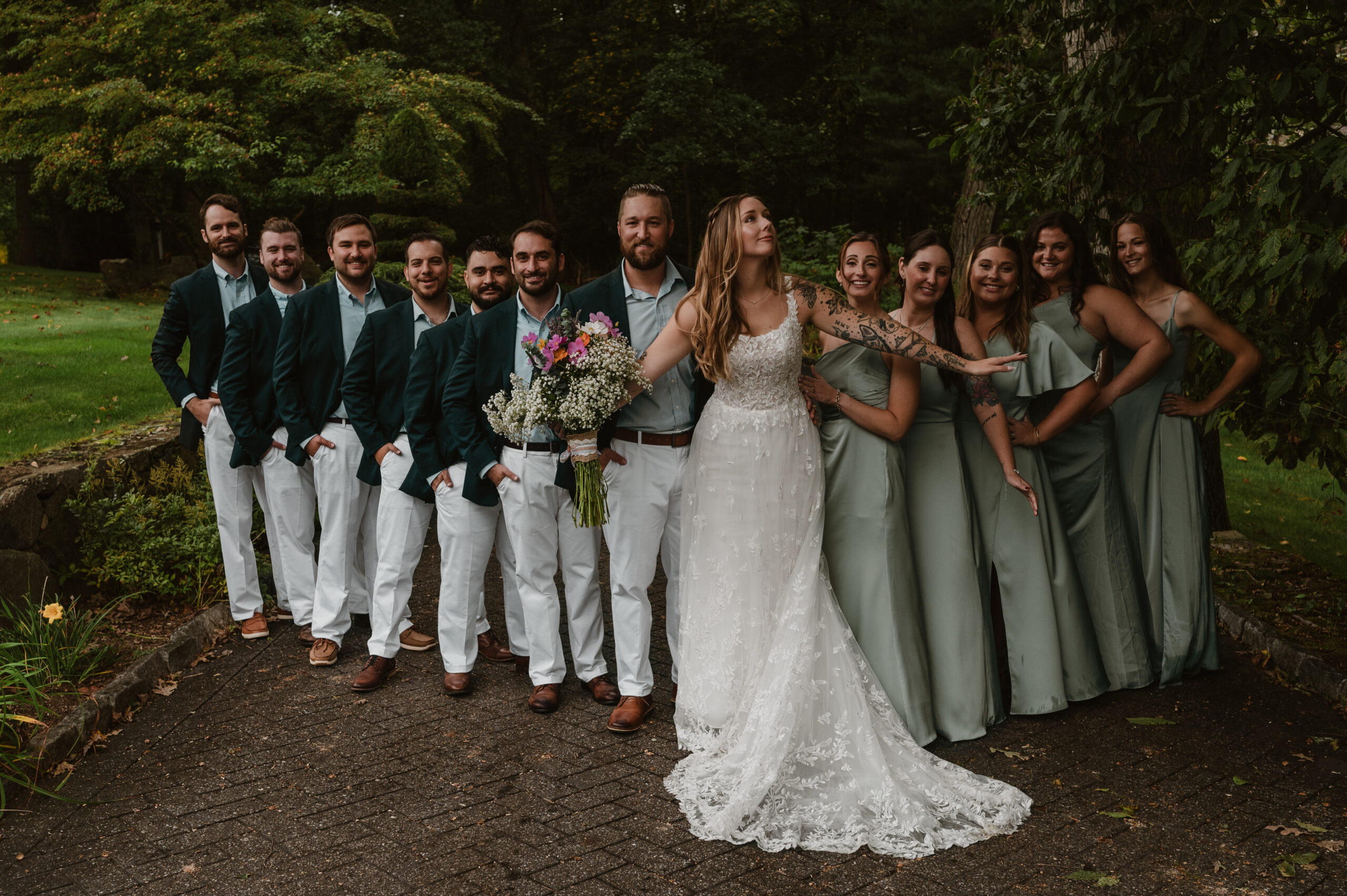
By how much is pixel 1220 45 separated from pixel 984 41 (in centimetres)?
2076

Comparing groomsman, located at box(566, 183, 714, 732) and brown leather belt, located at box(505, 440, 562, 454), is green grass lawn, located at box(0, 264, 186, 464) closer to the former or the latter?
brown leather belt, located at box(505, 440, 562, 454)

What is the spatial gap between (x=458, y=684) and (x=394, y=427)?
4.99ft

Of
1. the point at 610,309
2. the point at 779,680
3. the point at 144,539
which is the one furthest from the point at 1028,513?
the point at 144,539

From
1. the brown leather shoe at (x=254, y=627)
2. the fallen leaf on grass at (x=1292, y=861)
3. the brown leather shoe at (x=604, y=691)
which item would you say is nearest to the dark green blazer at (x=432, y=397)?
the brown leather shoe at (x=604, y=691)

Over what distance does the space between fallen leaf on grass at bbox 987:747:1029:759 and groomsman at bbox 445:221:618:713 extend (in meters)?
1.87

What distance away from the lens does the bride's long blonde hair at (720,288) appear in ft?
15.5

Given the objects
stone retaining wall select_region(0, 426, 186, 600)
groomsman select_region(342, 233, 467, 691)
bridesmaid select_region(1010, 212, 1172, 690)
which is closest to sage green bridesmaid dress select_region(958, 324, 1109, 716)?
bridesmaid select_region(1010, 212, 1172, 690)

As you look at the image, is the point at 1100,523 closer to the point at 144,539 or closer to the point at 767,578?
the point at 767,578

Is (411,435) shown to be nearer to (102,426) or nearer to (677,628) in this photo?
(677,628)

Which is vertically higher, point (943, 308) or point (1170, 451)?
point (943, 308)

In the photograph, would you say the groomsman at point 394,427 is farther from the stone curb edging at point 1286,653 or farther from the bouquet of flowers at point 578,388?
the stone curb edging at point 1286,653

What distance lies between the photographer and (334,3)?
66.6ft

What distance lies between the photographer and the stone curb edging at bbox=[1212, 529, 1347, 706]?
5.43m

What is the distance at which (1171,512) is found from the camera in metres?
5.70
